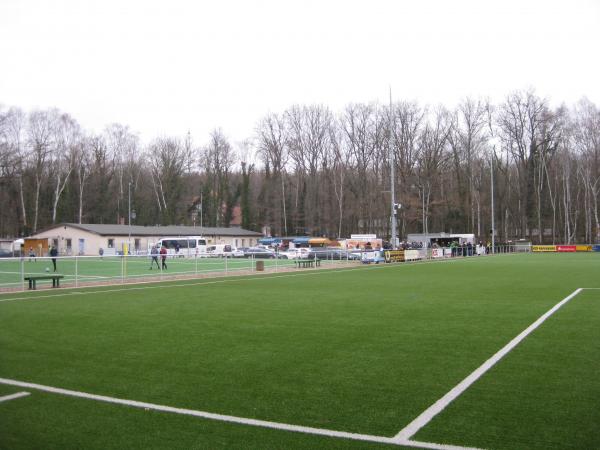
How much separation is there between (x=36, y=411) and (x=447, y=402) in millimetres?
4325

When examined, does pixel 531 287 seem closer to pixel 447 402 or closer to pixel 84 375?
pixel 447 402

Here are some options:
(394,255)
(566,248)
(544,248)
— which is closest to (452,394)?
(394,255)

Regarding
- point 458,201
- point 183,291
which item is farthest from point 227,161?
point 183,291

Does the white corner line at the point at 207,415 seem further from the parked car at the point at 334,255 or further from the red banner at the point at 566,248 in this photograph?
the red banner at the point at 566,248

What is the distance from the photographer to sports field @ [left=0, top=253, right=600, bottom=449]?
15.8ft

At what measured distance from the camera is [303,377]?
6.78 m

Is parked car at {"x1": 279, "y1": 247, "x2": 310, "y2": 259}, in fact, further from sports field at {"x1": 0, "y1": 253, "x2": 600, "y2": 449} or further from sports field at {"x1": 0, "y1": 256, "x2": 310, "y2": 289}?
sports field at {"x1": 0, "y1": 253, "x2": 600, "y2": 449}

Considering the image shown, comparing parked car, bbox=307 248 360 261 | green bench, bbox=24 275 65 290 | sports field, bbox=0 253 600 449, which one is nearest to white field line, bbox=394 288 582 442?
sports field, bbox=0 253 600 449

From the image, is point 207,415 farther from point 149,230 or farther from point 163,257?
point 149,230

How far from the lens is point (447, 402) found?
18.6ft

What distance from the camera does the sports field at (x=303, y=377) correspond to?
482 cm

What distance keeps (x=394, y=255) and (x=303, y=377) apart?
119 feet

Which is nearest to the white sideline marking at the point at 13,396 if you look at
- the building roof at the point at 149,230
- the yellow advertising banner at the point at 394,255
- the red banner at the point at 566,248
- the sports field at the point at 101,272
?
the sports field at the point at 101,272

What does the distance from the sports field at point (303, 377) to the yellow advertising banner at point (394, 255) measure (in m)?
27.8
